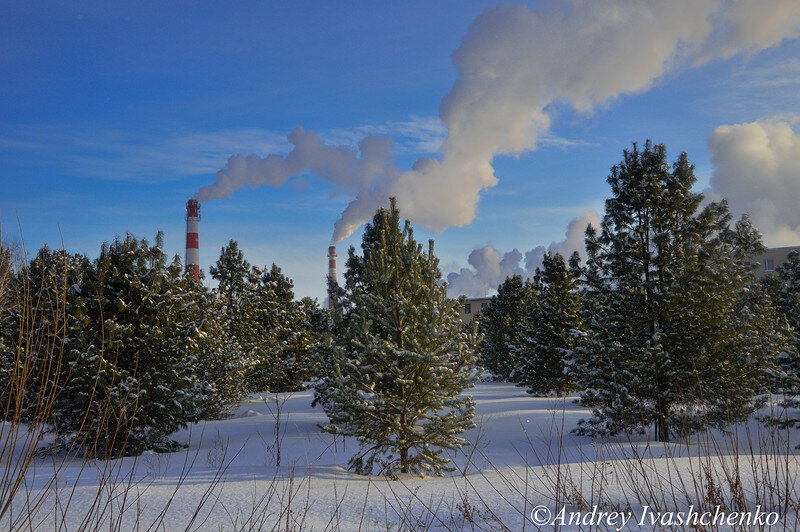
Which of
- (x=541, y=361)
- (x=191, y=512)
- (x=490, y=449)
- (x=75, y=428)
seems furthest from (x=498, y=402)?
(x=191, y=512)

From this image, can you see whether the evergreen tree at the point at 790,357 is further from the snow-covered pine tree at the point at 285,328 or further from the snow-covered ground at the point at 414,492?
the snow-covered pine tree at the point at 285,328

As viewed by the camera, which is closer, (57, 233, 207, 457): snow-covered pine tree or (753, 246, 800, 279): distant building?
(57, 233, 207, 457): snow-covered pine tree

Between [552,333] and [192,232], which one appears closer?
[552,333]

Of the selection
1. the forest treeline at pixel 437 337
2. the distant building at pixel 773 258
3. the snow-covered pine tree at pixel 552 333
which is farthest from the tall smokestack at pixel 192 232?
the distant building at pixel 773 258

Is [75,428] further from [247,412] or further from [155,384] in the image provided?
[247,412]

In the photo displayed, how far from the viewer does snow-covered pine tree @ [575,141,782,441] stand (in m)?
14.2

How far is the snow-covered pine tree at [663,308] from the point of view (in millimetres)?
14211

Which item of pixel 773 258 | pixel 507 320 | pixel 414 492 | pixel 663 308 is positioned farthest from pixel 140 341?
pixel 773 258

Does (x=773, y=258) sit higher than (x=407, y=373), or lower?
higher

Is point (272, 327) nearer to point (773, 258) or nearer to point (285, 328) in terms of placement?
point (285, 328)

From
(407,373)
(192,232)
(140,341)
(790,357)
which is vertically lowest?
(790,357)

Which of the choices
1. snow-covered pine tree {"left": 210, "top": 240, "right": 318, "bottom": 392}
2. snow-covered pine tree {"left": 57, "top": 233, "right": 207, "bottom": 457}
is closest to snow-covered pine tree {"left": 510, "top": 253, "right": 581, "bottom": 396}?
snow-covered pine tree {"left": 210, "top": 240, "right": 318, "bottom": 392}

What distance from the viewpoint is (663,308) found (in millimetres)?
14742

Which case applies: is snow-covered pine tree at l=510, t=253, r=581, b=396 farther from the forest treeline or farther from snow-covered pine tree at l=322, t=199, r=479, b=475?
snow-covered pine tree at l=322, t=199, r=479, b=475
